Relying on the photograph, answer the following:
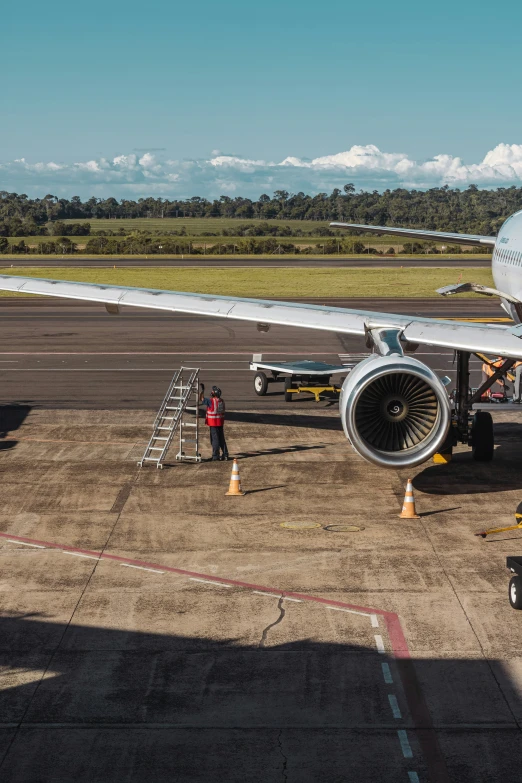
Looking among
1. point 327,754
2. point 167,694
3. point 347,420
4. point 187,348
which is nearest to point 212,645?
point 167,694

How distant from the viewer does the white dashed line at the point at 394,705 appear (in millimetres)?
11961

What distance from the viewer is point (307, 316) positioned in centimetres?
2341

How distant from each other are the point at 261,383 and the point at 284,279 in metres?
51.5

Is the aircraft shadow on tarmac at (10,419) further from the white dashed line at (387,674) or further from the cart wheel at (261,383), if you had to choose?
the white dashed line at (387,674)

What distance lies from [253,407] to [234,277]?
55.1 metres

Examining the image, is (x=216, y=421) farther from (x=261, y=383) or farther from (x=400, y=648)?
(x=400, y=648)

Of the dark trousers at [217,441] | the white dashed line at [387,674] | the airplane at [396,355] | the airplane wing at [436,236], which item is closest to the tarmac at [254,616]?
the white dashed line at [387,674]

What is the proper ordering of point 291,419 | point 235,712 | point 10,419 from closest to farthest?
point 235,712
point 10,419
point 291,419

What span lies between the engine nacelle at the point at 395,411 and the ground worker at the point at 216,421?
5181mm

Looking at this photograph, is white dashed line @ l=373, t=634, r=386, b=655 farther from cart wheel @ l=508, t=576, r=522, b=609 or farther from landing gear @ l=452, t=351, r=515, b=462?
landing gear @ l=452, t=351, r=515, b=462

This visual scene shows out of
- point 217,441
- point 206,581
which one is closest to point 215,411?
point 217,441

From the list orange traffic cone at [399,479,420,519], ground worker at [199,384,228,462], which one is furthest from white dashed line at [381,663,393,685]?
ground worker at [199,384,228,462]

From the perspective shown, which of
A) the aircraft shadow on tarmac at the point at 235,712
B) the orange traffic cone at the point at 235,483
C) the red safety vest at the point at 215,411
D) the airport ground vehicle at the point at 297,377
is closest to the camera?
the aircraft shadow on tarmac at the point at 235,712

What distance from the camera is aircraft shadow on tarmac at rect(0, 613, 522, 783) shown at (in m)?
10.8
